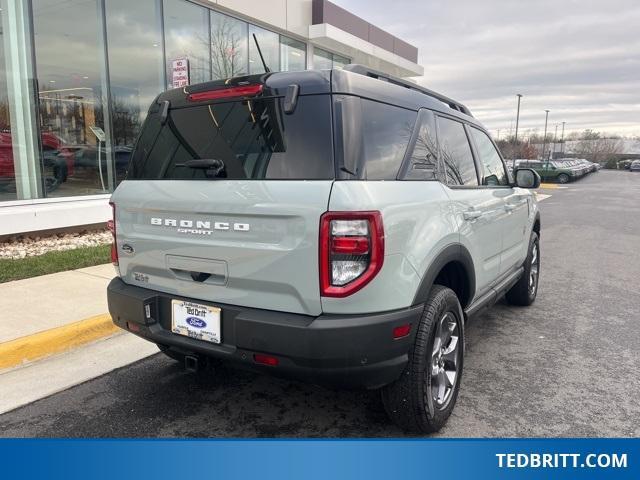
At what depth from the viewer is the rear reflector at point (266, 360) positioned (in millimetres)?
2418

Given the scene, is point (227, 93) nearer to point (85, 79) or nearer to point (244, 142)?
point (244, 142)

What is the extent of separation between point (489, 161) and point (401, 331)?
93.6 inches

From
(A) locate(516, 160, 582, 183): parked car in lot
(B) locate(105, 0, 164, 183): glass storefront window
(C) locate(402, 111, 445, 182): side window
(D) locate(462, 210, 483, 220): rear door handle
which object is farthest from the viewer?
(A) locate(516, 160, 582, 183): parked car in lot

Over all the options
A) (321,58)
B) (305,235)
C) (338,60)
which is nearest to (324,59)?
(321,58)

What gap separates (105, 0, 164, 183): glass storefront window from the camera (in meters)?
9.45

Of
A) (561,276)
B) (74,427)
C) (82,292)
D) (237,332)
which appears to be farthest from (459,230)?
(561,276)

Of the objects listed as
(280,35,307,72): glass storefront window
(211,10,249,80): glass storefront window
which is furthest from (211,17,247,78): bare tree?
(280,35,307,72): glass storefront window

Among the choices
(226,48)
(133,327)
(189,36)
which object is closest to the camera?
(133,327)

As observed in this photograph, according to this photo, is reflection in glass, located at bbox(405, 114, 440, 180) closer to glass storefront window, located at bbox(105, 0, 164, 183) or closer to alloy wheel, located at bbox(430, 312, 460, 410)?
alloy wheel, located at bbox(430, 312, 460, 410)

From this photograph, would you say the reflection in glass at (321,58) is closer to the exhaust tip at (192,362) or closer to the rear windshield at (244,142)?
the rear windshield at (244,142)

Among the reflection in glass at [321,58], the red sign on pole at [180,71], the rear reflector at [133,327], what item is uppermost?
the reflection in glass at [321,58]

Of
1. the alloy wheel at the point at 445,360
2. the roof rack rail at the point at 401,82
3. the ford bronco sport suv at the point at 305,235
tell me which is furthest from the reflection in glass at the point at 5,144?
the alloy wheel at the point at 445,360

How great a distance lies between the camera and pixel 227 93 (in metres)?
2.79

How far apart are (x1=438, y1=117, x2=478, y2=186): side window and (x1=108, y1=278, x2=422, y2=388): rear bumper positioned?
118cm
